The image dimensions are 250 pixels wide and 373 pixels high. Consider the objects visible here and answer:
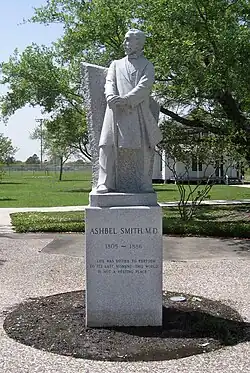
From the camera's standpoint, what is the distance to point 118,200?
5.84m

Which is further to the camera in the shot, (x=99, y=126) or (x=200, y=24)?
(x=200, y=24)

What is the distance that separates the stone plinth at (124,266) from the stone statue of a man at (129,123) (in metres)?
0.37

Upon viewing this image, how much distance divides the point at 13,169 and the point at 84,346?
8334 centimetres

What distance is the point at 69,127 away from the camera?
2264 cm

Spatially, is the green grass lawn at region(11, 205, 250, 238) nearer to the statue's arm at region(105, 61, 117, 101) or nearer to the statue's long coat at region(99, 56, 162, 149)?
the statue's long coat at region(99, 56, 162, 149)

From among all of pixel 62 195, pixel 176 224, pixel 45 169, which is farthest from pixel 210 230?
pixel 45 169

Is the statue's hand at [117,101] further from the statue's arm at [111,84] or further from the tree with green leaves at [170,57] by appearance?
the tree with green leaves at [170,57]

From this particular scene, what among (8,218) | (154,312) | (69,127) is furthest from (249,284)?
(69,127)

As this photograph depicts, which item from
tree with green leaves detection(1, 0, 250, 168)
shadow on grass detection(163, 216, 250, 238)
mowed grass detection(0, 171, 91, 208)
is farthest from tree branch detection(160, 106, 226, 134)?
mowed grass detection(0, 171, 91, 208)

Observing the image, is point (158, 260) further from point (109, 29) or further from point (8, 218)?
point (8, 218)

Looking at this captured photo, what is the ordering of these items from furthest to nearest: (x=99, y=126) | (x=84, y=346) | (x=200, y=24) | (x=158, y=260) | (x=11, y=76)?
1. (x=11, y=76)
2. (x=200, y=24)
3. (x=99, y=126)
4. (x=158, y=260)
5. (x=84, y=346)

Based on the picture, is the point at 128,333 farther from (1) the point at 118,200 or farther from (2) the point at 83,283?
(2) the point at 83,283

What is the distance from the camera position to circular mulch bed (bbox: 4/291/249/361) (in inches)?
202

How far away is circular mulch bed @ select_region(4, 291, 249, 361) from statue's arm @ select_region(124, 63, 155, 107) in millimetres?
2332
